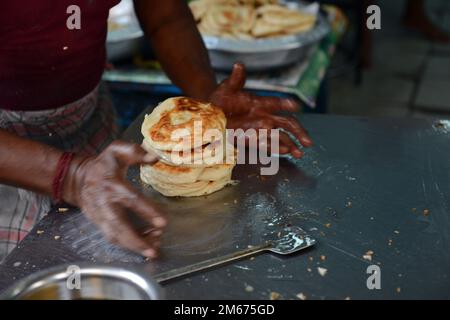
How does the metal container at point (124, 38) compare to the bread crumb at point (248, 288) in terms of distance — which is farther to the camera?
the metal container at point (124, 38)

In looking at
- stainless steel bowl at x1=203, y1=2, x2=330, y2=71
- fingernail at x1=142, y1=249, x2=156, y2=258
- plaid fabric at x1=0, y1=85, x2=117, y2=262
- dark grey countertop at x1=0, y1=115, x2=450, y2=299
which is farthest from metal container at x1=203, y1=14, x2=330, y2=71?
fingernail at x1=142, y1=249, x2=156, y2=258

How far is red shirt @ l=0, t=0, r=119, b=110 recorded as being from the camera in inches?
63.4

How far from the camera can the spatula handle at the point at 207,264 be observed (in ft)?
4.13

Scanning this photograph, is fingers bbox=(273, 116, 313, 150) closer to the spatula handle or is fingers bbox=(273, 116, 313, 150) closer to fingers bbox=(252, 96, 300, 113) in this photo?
fingers bbox=(252, 96, 300, 113)

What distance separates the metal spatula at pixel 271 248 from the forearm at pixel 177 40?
0.78 m

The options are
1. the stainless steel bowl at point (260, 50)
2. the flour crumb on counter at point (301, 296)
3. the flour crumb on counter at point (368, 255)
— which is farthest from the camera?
the stainless steel bowl at point (260, 50)

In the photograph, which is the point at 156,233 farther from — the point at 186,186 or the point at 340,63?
the point at 340,63

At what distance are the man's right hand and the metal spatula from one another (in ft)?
0.24

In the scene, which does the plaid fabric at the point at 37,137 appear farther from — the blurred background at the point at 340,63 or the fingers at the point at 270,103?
the blurred background at the point at 340,63

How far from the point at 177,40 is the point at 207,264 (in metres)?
1.04

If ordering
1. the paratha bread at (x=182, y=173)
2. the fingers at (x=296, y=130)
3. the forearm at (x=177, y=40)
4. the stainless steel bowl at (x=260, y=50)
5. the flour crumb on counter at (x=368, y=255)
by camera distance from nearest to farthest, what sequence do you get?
the flour crumb on counter at (x=368, y=255), the paratha bread at (x=182, y=173), the fingers at (x=296, y=130), the forearm at (x=177, y=40), the stainless steel bowl at (x=260, y=50)

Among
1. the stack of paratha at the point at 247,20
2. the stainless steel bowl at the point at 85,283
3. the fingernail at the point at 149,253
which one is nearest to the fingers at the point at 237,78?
the fingernail at the point at 149,253

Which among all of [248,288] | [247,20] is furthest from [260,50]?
[248,288]

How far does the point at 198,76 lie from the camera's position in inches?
79.4
